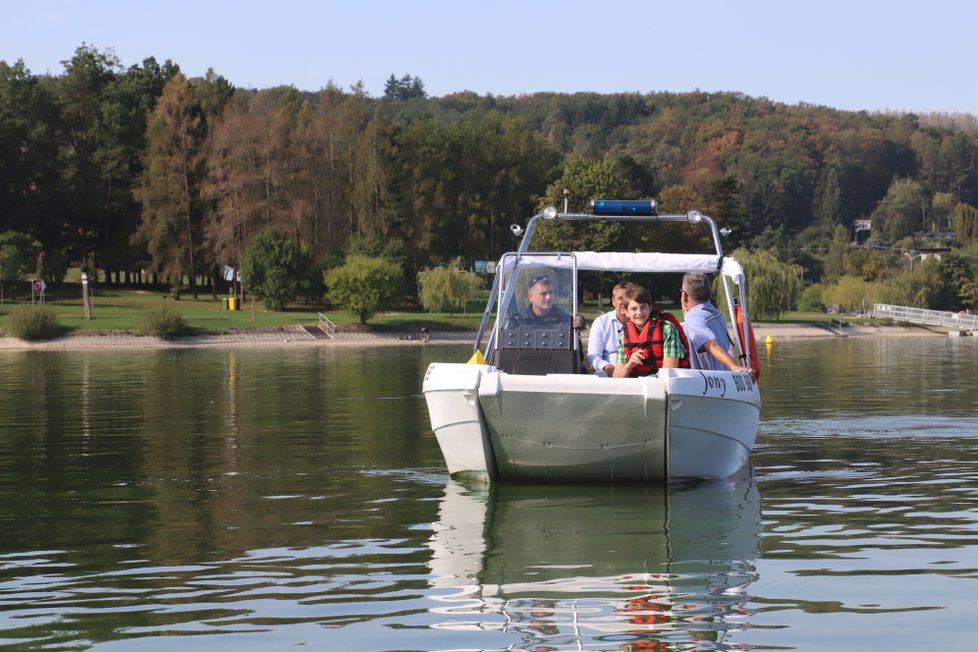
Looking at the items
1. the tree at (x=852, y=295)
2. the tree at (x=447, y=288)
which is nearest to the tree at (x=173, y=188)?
the tree at (x=447, y=288)

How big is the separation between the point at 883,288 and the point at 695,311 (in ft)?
401

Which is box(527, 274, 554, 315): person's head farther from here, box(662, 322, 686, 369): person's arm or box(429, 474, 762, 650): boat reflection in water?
box(429, 474, 762, 650): boat reflection in water

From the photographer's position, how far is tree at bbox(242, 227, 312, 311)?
341ft

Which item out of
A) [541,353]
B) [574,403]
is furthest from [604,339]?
[574,403]

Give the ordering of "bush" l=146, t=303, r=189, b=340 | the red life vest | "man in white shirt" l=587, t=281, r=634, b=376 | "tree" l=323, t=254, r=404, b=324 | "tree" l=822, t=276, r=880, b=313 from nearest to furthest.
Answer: the red life vest
"man in white shirt" l=587, t=281, r=634, b=376
"bush" l=146, t=303, r=189, b=340
"tree" l=323, t=254, r=404, b=324
"tree" l=822, t=276, r=880, b=313

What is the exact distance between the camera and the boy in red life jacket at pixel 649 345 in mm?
16453

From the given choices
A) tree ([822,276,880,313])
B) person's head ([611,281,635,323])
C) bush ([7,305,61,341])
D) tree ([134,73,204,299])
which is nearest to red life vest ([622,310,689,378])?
person's head ([611,281,635,323])

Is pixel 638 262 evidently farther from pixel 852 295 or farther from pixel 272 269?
pixel 852 295

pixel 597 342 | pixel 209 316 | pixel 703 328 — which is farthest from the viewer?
pixel 209 316

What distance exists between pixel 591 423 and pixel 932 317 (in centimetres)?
10533

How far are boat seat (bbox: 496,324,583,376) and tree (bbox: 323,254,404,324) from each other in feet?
258

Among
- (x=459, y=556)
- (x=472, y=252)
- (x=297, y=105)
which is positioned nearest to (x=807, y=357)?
(x=459, y=556)

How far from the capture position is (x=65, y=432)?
27141mm

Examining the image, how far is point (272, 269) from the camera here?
10381 centimetres
